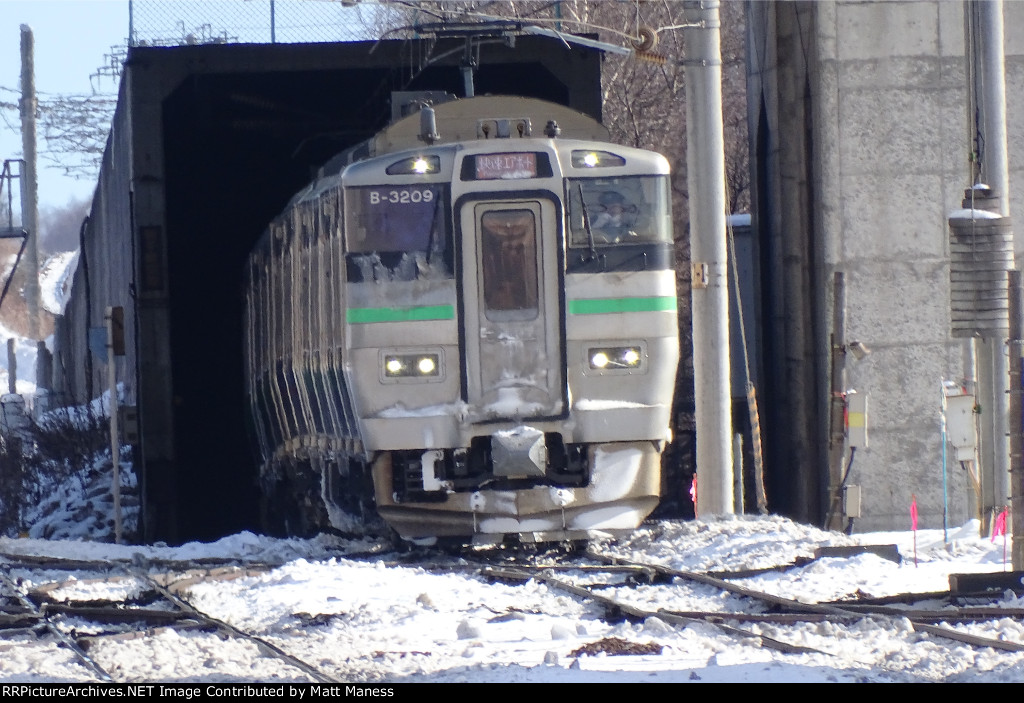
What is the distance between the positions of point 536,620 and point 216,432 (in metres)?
12.1

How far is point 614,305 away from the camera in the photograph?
11602 millimetres

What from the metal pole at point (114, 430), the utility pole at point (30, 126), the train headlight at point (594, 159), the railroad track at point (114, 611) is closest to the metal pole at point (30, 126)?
the utility pole at point (30, 126)

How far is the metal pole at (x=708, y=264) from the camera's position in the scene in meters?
12.9

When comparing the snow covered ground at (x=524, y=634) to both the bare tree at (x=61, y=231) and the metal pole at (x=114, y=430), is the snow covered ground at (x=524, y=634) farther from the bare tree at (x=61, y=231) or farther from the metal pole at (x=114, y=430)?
the bare tree at (x=61, y=231)

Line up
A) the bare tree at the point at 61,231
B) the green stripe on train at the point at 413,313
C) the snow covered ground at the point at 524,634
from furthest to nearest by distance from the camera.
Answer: the bare tree at the point at 61,231
the green stripe on train at the point at 413,313
the snow covered ground at the point at 524,634

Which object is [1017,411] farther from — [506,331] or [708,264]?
[708,264]

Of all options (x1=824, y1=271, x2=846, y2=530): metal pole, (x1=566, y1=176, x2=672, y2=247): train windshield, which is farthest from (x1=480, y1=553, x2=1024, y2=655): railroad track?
(x1=824, y1=271, x2=846, y2=530): metal pole

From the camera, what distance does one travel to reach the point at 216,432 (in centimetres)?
1989

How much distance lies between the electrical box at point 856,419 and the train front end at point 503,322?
215cm

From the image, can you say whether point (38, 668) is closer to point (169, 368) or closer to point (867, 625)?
point (867, 625)

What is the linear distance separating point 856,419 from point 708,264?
5.67 ft

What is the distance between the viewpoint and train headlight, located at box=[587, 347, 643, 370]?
11625 mm
